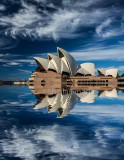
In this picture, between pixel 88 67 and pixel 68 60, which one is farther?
pixel 88 67

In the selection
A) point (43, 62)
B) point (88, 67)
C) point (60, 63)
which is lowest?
point (88, 67)

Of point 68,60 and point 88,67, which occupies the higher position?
point 68,60

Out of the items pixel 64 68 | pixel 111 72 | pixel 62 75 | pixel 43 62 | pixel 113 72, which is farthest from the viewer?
pixel 111 72

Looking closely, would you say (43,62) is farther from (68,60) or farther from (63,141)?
(63,141)

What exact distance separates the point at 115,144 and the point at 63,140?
1.72 metres

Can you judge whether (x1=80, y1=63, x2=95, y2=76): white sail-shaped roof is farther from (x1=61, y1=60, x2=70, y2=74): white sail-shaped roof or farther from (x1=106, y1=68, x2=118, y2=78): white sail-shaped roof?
(x1=61, y1=60, x2=70, y2=74): white sail-shaped roof

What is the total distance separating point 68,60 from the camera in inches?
2753

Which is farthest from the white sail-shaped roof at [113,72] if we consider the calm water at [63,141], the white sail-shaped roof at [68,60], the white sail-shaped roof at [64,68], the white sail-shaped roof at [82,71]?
the calm water at [63,141]

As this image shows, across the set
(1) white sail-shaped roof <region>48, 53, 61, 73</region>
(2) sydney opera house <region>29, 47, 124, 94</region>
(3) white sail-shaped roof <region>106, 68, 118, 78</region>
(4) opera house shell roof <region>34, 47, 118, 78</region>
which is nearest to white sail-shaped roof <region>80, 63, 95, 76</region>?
(2) sydney opera house <region>29, 47, 124, 94</region>

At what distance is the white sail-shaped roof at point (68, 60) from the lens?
69.0 m

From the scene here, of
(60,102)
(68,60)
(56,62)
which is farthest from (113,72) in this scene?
(60,102)

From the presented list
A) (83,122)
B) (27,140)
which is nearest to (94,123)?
(83,122)

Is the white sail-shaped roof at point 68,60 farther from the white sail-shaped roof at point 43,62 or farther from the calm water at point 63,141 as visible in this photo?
the calm water at point 63,141

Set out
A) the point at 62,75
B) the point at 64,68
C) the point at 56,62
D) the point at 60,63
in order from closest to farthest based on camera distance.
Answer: the point at 56,62, the point at 64,68, the point at 60,63, the point at 62,75
